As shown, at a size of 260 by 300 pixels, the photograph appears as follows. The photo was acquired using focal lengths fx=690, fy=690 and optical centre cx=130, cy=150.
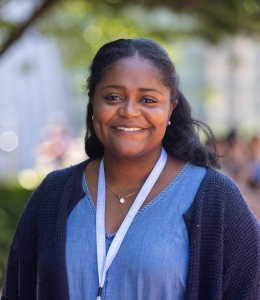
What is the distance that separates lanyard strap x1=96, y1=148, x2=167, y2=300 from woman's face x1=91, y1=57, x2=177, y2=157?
0.15 meters

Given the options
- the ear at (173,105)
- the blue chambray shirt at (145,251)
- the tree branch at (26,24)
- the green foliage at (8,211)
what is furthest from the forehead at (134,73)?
the green foliage at (8,211)

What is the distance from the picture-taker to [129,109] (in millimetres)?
3117

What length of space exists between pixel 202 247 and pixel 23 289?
0.98 meters

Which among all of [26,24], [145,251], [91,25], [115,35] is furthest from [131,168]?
[91,25]

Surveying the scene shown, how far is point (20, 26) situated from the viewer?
816 cm

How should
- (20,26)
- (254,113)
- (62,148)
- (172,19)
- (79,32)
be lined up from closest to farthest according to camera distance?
(20,26) < (172,19) < (79,32) < (62,148) < (254,113)

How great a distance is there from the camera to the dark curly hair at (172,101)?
3.22 metres

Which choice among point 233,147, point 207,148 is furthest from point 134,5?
point 207,148

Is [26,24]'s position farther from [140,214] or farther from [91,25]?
[140,214]

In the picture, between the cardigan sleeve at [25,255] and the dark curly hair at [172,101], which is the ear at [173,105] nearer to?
the dark curly hair at [172,101]

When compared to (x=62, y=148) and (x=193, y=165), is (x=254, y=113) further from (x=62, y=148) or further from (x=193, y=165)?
(x=193, y=165)

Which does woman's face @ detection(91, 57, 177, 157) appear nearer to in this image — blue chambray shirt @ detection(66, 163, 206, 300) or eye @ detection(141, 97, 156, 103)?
eye @ detection(141, 97, 156, 103)

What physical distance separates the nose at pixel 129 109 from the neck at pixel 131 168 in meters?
0.25

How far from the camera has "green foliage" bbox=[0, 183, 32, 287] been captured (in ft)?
28.0
